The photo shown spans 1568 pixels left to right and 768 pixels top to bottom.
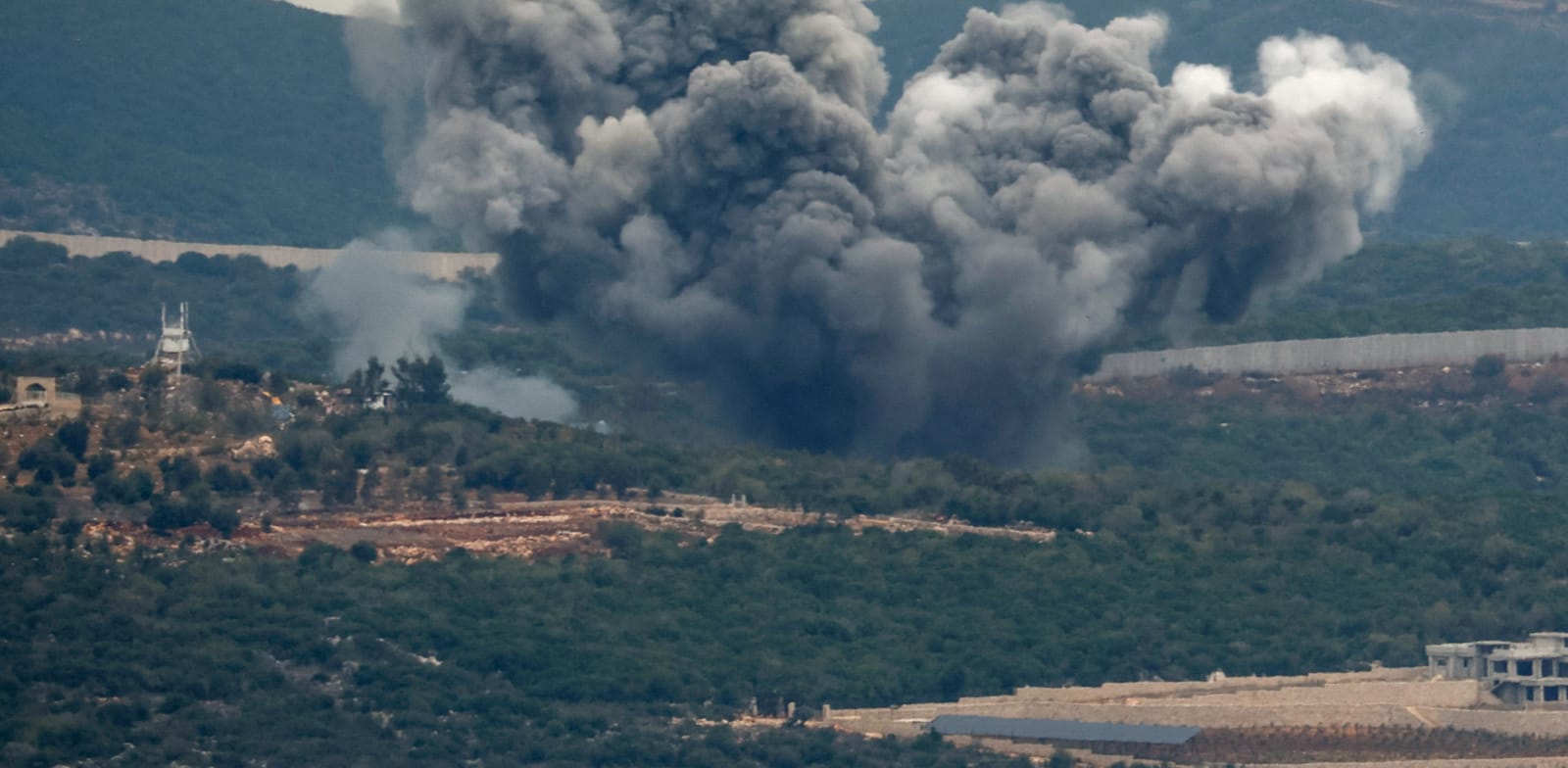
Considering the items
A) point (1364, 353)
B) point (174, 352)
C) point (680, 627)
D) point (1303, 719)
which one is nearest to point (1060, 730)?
point (1303, 719)

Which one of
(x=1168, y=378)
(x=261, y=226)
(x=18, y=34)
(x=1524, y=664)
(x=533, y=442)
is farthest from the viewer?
(x=18, y=34)

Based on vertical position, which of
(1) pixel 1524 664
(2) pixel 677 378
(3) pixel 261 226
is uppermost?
(3) pixel 261 226

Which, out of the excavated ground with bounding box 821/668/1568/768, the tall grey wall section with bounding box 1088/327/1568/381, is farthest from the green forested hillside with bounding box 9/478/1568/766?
the tall grey wall section with bounding box 1088/327/1568/381

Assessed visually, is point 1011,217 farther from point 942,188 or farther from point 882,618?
point 882,618

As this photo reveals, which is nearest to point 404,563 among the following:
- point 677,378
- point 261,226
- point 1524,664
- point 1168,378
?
point 677,378

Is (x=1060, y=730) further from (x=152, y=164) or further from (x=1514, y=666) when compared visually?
(x=152, y=164)
